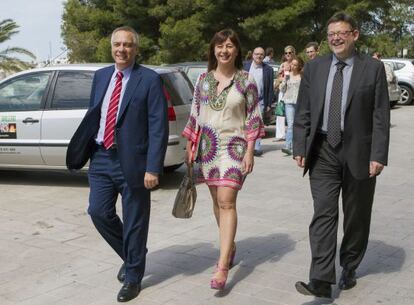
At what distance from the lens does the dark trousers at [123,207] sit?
426 cm

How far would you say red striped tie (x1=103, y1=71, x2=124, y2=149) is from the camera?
4.22m

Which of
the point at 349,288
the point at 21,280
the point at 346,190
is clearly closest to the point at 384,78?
the point at 346,190

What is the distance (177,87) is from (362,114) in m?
4.45

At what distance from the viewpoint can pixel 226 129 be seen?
438 centimetres

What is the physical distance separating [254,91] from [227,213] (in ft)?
2.94

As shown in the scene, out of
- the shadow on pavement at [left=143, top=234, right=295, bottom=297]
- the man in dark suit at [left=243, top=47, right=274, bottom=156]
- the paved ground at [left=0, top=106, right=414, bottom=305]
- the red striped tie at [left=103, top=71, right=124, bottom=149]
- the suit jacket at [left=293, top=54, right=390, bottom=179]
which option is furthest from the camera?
the man in dark suit at [left=243, top=47, right=274, bottom=156]

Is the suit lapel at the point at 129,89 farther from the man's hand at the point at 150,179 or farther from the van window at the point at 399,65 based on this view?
the van window at the point at 399,65

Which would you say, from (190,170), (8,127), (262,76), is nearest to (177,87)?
(8,127)

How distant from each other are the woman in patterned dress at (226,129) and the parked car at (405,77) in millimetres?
16795

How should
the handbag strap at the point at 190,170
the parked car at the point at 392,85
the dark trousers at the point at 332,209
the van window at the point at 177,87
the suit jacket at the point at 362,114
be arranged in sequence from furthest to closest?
the parked car at the point at 392,85, the van window at the point at 177,87, the handbag strap at the point at 190,170, the dark trousers at the point at 332,209, the suit jacket at the point at 362,114

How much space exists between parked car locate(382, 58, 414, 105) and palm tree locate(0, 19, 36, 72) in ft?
40.3

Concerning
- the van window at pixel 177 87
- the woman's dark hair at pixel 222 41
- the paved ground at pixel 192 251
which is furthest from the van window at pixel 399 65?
the woman's dark hair at pixel 222 41

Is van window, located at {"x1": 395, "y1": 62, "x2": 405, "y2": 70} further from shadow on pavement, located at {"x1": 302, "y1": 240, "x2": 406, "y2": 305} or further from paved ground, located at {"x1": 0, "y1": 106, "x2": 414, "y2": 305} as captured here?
shadow on pavement, located at {"x1": 302, "y1": 240, "x2": 406, "y2": 305}

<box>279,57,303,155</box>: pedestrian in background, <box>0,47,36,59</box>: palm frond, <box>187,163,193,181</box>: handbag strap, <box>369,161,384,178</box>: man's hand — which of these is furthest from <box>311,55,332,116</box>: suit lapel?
<box>0,47,36,59</box>: palm frond
